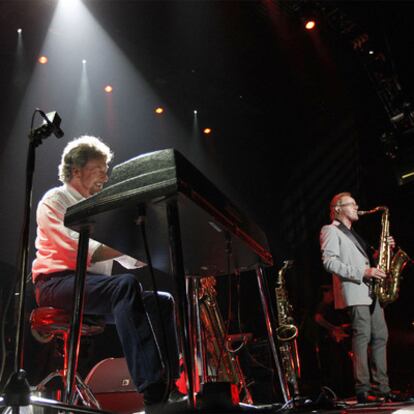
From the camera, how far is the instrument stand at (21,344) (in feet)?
4.38

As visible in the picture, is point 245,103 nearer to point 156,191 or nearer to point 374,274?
point 374,274

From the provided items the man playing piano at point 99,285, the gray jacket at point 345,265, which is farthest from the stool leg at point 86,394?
the gray jacket at point 345,265

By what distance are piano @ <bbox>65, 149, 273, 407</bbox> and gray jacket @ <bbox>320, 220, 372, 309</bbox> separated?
279 centimetres

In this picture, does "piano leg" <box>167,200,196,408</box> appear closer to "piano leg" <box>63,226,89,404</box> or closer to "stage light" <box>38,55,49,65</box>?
"piano leg" <box>63,226,89,404</box>

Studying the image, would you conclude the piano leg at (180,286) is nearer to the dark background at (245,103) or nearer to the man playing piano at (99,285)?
the man playing piano at (99,285)

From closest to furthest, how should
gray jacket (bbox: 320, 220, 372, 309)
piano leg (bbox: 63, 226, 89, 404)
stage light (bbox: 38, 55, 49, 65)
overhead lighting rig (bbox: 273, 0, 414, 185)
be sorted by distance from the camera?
piano leg (bbox: 63, 226, 89, 404) < gray jacket (bbox: 320, 220, 372, 309) < overhead lighting rig (bbox: 273, 0, 414, 185) < stage light (bbox: 38, 55, 49, 65)

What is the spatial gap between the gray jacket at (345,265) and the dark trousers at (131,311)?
251 centimetres

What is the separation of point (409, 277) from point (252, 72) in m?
3.88

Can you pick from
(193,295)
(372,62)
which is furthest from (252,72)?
(193,295)

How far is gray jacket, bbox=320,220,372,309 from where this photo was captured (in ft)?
14.6

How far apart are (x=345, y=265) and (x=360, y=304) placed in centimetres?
38

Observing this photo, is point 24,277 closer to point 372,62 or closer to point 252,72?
point 372,62

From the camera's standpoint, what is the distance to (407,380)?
581 cm

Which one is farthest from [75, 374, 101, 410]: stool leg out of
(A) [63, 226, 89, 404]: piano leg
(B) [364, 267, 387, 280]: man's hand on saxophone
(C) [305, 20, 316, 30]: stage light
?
(C) [305, 20, 316, 30]: stage light
